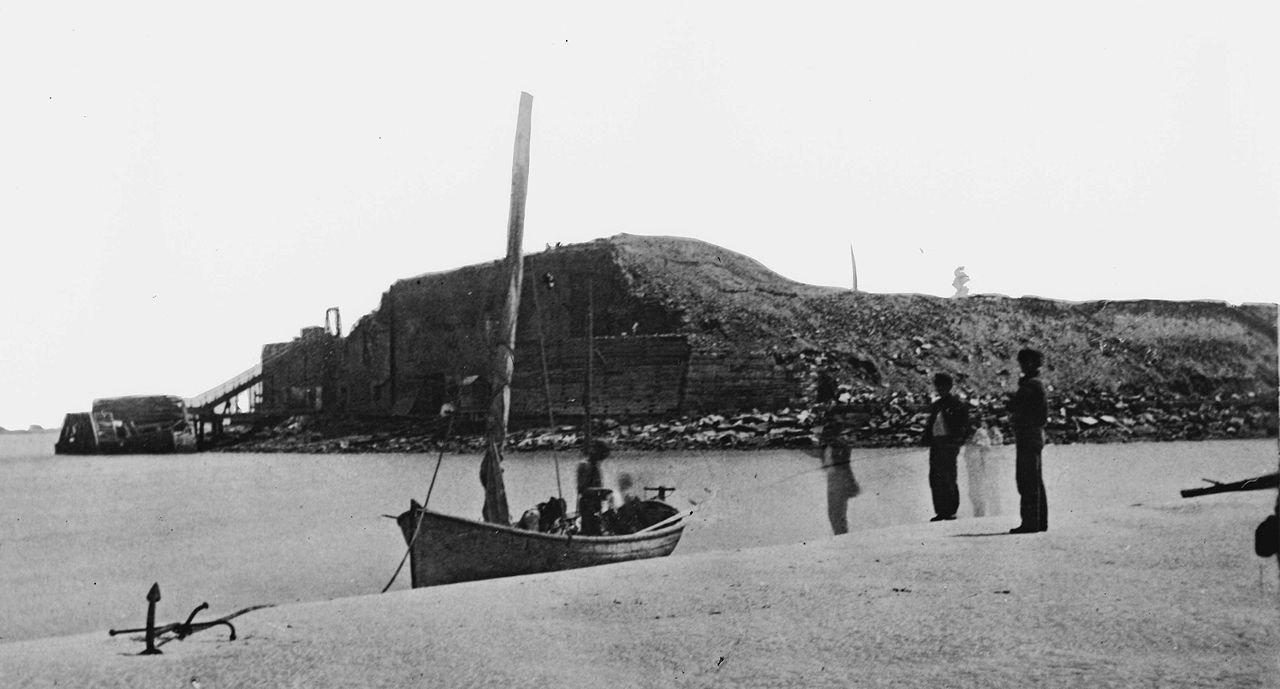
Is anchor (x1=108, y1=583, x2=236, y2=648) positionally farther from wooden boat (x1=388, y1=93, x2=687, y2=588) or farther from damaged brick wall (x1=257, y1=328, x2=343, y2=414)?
damaged brick wall (x1=257, y1=328, x2=343, y2=414)

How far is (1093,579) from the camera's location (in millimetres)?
5891

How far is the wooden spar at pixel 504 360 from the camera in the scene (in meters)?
9.52

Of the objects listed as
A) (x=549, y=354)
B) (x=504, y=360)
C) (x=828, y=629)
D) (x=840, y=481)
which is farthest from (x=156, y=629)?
(x=549, y=354)

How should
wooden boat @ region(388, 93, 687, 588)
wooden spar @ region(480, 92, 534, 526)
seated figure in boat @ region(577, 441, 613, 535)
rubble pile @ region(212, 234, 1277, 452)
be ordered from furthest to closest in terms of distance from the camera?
seated figure in boat @ region(577, 441, 613, 535), wooden boat @ region(388, 93, 687, 588), wooden spar @ region(480, 92, 534, 526), rubble pile @ region(212, 234, 1277, 452)

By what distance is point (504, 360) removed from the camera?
10125 millimetres

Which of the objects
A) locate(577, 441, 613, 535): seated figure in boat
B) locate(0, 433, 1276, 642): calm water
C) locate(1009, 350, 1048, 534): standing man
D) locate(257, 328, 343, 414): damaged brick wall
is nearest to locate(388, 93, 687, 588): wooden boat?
locate(577, 441, 613, 535): seated figure in boat

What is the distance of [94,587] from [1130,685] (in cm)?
1595

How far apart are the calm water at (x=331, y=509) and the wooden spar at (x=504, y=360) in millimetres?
3708

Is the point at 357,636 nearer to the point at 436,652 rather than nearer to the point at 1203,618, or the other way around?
the point at 436,652

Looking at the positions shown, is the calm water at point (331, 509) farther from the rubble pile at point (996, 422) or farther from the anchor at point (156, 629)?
the anchor at point (156, 629)

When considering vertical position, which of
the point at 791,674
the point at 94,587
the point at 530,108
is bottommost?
the point at 94,587

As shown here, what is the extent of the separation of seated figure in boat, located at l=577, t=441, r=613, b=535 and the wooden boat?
0.49 m

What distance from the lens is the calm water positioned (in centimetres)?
1008

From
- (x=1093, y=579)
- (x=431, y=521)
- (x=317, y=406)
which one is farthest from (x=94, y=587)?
(x=1093, y=579)
